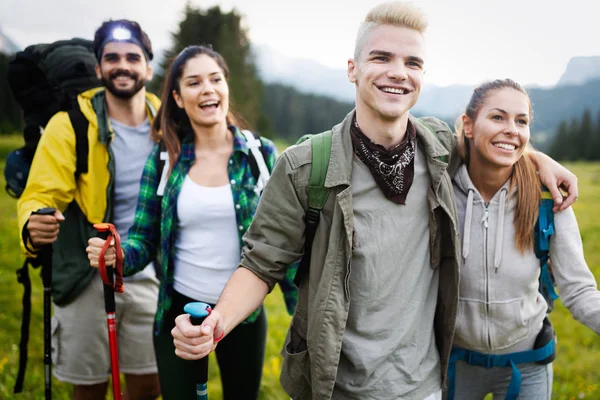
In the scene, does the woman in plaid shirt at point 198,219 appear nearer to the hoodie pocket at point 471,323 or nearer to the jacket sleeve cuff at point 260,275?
the jacket sleeve cuff at point 260,275

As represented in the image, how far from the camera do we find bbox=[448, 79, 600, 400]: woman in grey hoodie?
287 cm

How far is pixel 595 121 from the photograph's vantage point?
1865 inches

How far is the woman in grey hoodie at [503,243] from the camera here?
2.87 meters

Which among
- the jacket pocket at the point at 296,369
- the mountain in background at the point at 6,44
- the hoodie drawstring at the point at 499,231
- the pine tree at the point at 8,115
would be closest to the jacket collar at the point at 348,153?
the hoodie drawstring at the point at 499,231

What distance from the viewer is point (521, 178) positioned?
2.94m

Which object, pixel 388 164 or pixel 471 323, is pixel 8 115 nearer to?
pixel 388 164

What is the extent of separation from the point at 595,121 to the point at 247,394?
5269 centimetres

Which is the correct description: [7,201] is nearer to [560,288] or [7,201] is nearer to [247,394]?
[247,394]

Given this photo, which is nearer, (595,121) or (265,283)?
(265,283)

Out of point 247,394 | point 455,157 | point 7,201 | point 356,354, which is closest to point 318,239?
point 356,354

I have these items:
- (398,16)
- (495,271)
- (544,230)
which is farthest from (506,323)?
(398,16)

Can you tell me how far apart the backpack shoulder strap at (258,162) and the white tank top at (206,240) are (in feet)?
0.82

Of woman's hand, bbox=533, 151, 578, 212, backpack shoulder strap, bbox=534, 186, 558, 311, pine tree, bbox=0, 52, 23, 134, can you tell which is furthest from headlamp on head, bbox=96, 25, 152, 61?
pine tree, bbox=0, 52, 23, 134

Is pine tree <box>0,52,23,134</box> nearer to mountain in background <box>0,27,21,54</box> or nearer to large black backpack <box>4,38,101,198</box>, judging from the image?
mountain in background <box>0,27,21,54</box>
